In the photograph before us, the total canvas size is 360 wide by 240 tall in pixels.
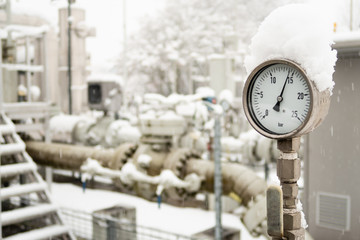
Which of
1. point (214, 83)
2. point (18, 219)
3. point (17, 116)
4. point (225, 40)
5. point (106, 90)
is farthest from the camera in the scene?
point (225, 40)

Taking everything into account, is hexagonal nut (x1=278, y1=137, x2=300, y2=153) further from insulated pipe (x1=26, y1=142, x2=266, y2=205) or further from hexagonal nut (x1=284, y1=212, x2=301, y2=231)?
insulated pipe (x1=26, y1=142, x2=266, y2=205)

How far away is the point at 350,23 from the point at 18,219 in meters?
5.28

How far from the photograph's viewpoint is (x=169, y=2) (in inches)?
1347

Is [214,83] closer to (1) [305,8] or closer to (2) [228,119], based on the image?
(2) [228,119]

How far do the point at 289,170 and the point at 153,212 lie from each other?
29.4 feet

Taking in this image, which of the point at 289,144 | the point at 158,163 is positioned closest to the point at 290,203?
the point at 289,144

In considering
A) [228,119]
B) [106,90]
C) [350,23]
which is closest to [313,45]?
[350,23]

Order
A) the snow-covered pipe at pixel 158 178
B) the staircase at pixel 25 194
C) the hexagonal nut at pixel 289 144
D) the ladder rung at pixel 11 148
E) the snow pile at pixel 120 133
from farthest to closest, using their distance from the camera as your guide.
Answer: the snow pile at pixel 120 133
the ladder rung at pixel 11 148
the snow-covered pipe at pixel 158 178
the staircase at pixel 25 194
the hexagonal nut at pixel 289 144

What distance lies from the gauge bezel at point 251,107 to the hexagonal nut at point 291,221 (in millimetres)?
576

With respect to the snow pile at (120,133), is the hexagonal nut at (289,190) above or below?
above

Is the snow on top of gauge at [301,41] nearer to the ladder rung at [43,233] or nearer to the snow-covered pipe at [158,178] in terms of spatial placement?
the snow-covered pipe at [158,178]

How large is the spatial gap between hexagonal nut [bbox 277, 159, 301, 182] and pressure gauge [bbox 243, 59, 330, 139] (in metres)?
0.20

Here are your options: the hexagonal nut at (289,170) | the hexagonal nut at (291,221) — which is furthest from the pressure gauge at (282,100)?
the hexagonal nut at (291,221)

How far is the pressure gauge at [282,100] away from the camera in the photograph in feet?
8.96
